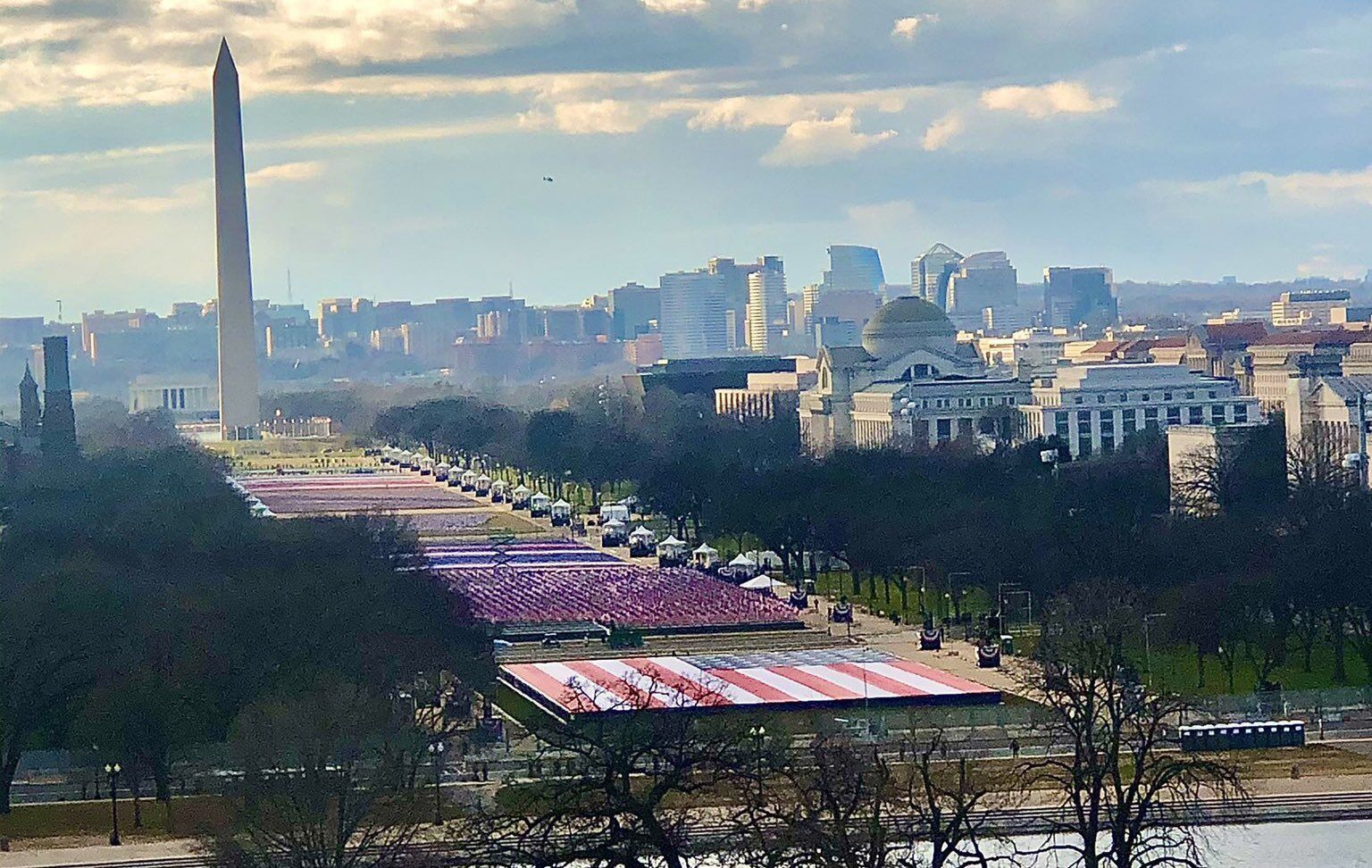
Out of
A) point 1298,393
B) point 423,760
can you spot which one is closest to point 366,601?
point 423,760

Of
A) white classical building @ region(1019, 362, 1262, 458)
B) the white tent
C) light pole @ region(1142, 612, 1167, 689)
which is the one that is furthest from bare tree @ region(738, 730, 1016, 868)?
white classical building @ region(1019, 362, 1262, 458)

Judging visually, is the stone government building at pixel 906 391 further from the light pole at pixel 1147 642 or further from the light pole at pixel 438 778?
the light pole at pixel 438 778

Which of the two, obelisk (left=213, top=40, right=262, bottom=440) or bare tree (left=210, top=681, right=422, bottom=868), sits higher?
obelisk (left=213, top=40, right=262, bottom=440)

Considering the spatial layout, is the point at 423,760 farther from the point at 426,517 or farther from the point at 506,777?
the point at 426,517

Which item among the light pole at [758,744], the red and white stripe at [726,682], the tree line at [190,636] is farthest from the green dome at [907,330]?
the light pole at [758,744]

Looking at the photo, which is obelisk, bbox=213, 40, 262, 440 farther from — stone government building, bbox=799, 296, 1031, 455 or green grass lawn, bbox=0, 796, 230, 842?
green grass lawn, bbox=0, 796, 230, 842
